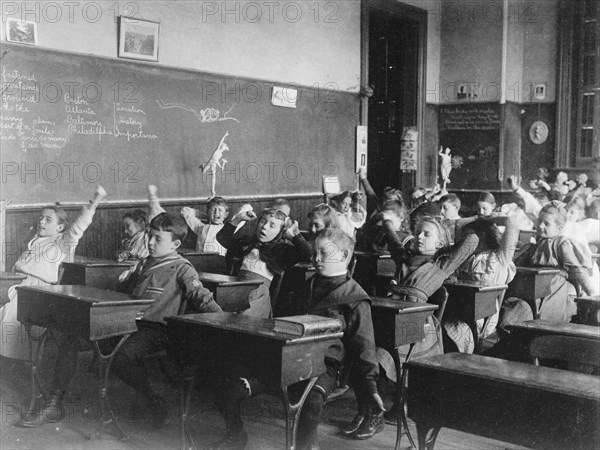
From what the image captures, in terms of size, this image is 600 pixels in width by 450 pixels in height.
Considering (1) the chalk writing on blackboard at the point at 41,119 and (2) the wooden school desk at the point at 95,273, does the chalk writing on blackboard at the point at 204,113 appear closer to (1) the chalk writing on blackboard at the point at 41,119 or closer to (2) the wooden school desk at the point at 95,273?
(1) the chalk writing on blackboard at the point at 41,119

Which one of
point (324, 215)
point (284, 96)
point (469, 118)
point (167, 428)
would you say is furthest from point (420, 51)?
point (167, 428)

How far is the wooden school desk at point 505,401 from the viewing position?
1.79 m

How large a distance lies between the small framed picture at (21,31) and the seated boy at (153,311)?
261cm

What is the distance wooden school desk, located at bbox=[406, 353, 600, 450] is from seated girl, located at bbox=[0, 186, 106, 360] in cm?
242

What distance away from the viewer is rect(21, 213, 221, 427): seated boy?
301cm

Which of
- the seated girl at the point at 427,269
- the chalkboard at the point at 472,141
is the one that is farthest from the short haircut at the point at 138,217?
the chalkboard at the point at 472,141

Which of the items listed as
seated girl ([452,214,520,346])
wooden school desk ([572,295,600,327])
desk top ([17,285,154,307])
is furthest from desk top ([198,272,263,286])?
wooden school desk ([572,295,600,327])

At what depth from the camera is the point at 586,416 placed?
69.7 inches

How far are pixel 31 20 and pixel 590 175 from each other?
7.18 meters

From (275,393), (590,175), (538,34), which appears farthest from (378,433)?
(538,34)

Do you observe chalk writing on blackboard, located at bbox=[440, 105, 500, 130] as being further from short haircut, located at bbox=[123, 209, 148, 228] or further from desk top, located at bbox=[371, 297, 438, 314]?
desk top, located at bbox=[371, 297, 438, 314]

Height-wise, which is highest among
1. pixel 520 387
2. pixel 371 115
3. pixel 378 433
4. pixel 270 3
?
pixel 270 3

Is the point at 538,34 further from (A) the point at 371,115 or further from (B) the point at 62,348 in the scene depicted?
(B) the point at 62,348

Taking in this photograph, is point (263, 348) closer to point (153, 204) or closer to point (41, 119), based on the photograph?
point (41, 119)
